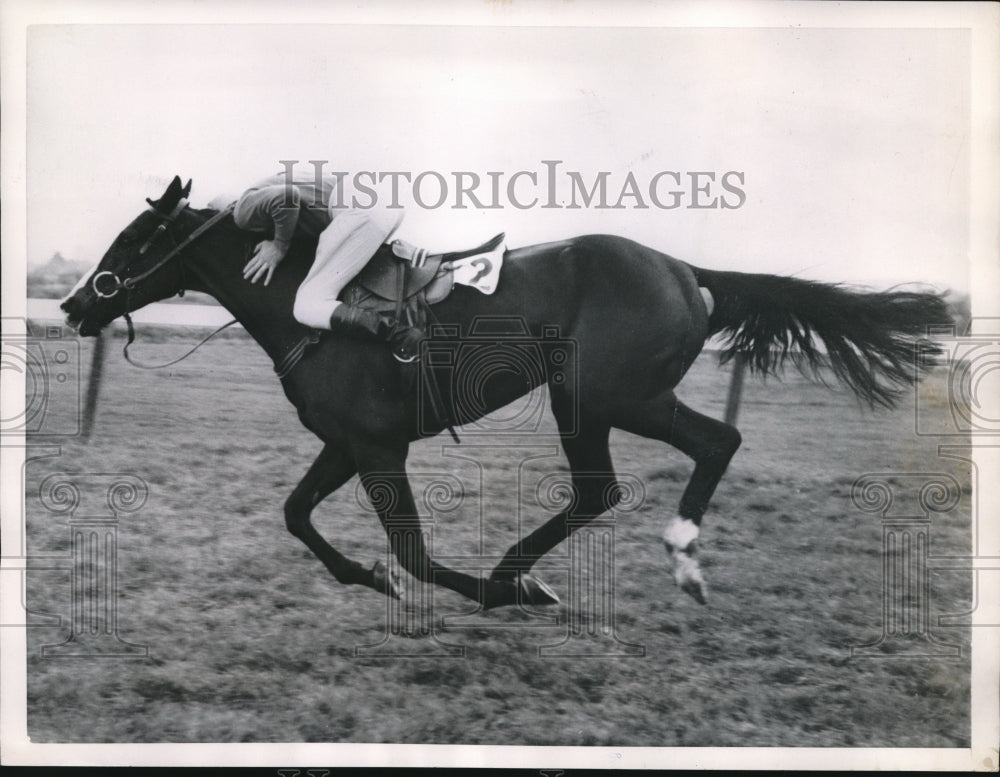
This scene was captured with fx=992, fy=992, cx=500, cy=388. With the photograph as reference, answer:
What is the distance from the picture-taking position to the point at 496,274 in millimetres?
3512

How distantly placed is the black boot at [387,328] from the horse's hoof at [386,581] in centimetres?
75

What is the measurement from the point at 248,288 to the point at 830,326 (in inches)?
82.9

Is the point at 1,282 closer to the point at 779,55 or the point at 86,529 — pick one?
the point at 86,529

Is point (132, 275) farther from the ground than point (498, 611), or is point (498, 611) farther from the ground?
point (132, 275)

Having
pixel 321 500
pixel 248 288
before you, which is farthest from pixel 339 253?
pixel 321 500

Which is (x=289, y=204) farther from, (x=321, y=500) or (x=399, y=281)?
(x=321, y=500)

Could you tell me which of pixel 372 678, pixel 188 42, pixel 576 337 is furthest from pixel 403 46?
pixel 372 678

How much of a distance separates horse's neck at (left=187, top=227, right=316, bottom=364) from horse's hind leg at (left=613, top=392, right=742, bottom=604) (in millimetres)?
1234

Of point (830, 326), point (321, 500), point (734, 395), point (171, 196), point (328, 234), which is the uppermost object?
point (171, 196)

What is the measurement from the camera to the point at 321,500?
3566mm

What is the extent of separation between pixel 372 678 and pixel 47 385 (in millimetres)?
1584

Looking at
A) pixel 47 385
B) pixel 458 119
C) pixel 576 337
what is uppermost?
pixel 458 119

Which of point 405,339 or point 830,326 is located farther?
point 830,326

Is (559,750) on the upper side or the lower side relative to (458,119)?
lower
